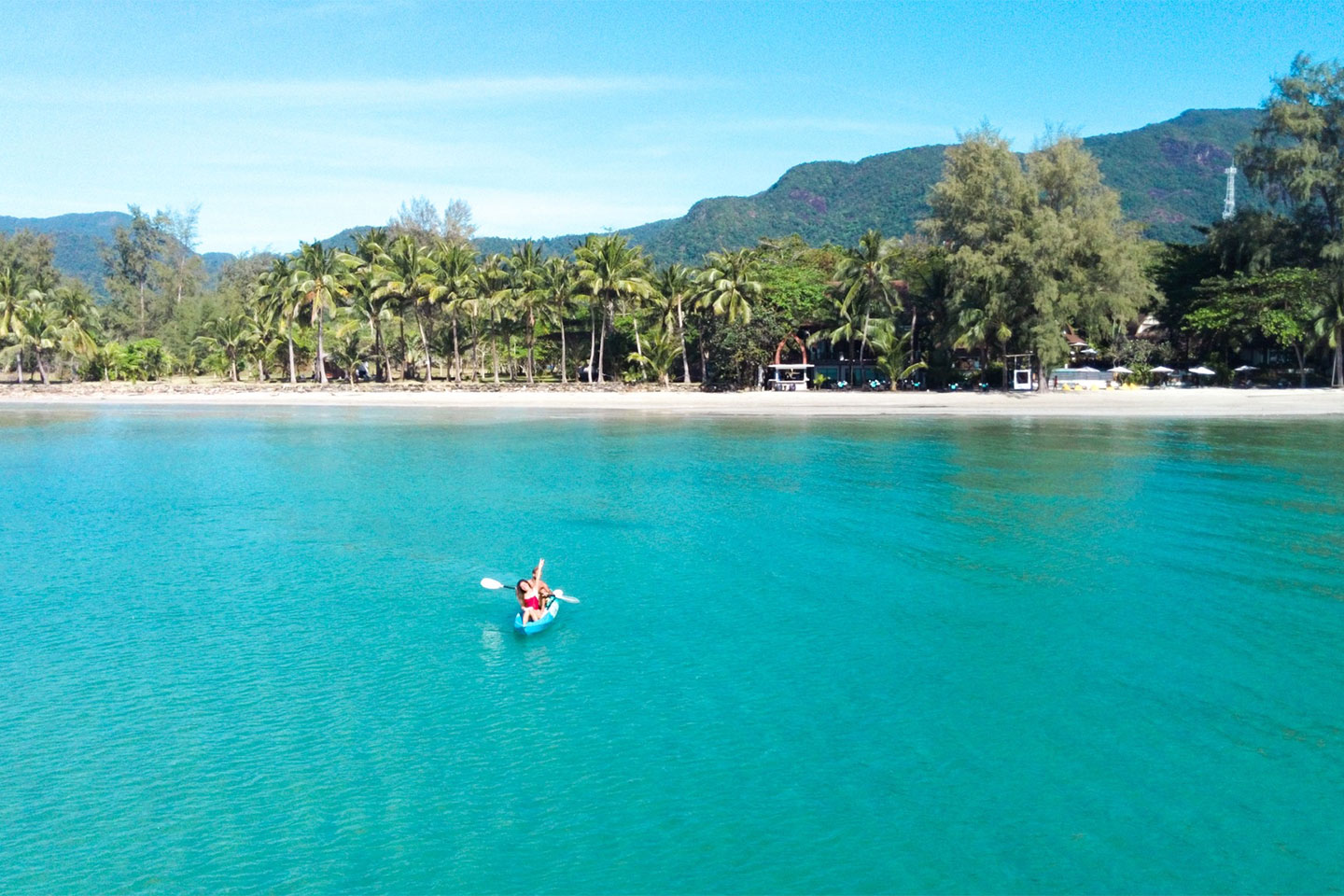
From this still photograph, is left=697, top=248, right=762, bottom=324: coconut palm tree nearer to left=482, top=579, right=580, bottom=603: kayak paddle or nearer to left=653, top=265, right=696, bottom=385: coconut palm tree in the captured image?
left=653, top=265, right=696, bottom=385: coconut palm tree

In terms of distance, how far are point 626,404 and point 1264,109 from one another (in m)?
42.9

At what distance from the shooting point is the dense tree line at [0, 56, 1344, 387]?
5800 centimetres

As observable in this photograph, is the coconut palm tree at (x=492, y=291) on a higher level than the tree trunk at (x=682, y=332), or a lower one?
higher

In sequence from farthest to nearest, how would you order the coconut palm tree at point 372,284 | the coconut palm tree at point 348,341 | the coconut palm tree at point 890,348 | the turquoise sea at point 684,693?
the coconut palm tree at point 348,341
the coconut palm tree at point 372,284
the coconut palm tree at point 890,348
the turquoise sea at point 684,693

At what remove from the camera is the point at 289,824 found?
11383mm

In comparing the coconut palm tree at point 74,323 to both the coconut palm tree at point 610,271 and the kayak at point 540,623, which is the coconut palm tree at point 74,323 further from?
the kayak at point 540,623

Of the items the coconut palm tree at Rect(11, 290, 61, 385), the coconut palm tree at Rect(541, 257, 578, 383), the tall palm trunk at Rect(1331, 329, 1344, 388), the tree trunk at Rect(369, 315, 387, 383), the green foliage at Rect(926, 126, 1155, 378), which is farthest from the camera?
the coconut palm tree at Rect(11, 290, 61, 385)

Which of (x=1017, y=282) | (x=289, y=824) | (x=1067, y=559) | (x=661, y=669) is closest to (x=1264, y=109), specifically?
(x=1017, y=282)

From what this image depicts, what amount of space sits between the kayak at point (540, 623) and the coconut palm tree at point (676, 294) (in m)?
48.2

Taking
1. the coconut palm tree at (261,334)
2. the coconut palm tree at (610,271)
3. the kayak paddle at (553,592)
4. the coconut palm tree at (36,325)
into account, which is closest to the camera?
the kayak paddle at (553,592)

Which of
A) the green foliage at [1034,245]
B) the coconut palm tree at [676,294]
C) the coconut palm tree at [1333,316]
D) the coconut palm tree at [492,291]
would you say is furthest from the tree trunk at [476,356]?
the coconut palm tree at [1333,316]

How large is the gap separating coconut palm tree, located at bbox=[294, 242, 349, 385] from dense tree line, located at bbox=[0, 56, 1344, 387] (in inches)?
5.9

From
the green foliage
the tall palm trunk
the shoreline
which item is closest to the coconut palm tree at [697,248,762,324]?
the shoreline

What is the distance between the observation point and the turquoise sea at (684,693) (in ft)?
35.6
